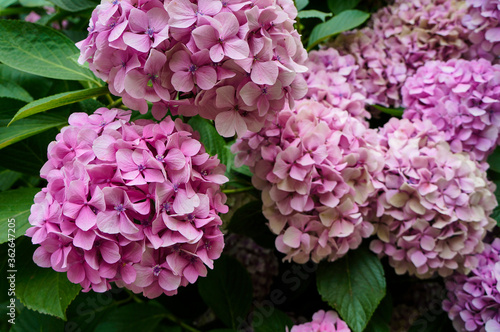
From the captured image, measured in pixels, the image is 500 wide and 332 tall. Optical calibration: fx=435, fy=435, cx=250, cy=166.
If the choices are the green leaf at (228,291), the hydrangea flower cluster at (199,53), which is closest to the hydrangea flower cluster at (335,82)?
the hydrangea flower cluster at (199,53)

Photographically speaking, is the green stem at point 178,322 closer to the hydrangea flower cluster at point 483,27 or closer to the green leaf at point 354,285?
the green leaf at point 354,285

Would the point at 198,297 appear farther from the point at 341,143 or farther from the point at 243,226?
the point at 341,143

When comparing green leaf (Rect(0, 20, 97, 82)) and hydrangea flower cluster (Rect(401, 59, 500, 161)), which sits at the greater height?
green leaf (Rect(0, 20, 97, 82))

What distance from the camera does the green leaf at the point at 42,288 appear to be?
2.15ft

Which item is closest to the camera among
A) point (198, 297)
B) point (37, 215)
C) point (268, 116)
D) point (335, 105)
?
point (37, 215)

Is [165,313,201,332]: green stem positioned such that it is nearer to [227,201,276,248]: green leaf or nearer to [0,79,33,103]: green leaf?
[227,201,276,248]: green leaf

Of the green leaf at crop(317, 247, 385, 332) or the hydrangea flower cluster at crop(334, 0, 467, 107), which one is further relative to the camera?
the hydrangea flower cluster at crop(334, 0, 467, 107)

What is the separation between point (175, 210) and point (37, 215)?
0.58ft

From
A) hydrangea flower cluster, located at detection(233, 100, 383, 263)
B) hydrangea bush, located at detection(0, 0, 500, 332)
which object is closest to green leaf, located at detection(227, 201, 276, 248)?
hydrangea bush, located at detection(0, 0, 500, 332)

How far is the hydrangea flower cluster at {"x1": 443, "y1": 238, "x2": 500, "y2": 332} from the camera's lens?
2.79 feet

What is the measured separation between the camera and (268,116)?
659mm

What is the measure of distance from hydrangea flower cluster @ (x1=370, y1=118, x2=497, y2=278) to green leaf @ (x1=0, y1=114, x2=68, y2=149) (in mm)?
621

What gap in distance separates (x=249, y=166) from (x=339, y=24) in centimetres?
49

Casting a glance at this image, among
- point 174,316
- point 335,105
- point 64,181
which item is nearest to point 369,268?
point 335,105
